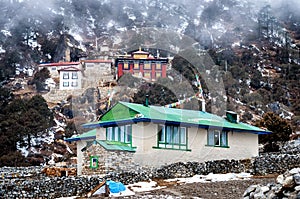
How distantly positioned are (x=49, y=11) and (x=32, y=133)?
13005 centimetres

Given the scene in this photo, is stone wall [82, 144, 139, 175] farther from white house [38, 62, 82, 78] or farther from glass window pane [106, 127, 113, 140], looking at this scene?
white house [38, 62, 82, 78]

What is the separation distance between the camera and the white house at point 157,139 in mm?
25062

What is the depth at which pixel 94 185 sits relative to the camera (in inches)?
832

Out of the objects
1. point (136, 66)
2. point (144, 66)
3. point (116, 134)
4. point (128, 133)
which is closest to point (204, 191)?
point (128, 133)

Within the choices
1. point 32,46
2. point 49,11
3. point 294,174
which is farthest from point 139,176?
point 49,11

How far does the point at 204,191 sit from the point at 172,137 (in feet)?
29.9

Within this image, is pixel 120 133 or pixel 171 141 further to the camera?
pixel 171 141

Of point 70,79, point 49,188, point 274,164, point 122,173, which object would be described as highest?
point 70,79

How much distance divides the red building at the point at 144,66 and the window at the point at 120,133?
6781 centimetres

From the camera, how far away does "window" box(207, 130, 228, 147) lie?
3010 centimetres

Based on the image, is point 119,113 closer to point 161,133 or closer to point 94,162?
point 161,133

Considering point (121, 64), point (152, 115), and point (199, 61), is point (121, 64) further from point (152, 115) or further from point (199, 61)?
point (152, 115)

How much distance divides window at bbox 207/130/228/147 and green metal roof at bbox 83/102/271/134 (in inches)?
20.8

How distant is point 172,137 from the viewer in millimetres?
28594
